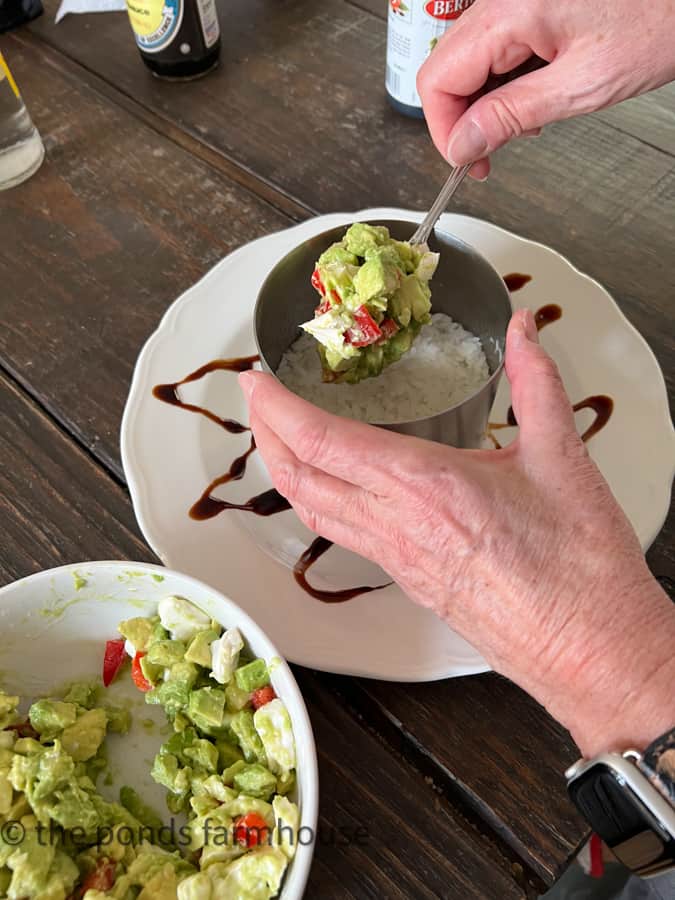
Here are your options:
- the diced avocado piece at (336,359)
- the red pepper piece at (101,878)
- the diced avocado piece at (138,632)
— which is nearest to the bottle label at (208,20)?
the diced avocado piece at (336,359)

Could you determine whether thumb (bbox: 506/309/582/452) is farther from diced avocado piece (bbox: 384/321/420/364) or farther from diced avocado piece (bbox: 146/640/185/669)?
diced avocado piece (bbox: 146/640/185/669)

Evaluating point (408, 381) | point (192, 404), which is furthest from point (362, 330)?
point (192, 404)

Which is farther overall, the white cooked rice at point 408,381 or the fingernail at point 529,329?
the white cooked rice at point 408,381

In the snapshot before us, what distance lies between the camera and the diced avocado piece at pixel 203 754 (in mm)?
746

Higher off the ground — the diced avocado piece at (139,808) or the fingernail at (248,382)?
the fingernail at (248,382)

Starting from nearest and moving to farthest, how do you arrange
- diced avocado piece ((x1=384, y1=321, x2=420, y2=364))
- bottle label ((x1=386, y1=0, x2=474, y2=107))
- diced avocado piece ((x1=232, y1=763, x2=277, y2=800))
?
diced avocado piece ((x1=232, y1=763, x2=277, y2=800)), diced avocado piece ((x1=384, y1=321, x2=420, y2=364)), bottle label ((x1=386, y1=0, x2=474, y2=107))

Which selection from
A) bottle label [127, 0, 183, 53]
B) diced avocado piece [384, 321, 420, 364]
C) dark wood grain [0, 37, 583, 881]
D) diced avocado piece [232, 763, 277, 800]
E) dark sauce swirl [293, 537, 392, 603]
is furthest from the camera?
bottle label [127, 0, 183, 53]

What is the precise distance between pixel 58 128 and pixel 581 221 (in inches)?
40.1

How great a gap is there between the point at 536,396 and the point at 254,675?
1.27 ft

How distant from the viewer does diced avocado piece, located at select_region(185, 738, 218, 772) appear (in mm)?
746

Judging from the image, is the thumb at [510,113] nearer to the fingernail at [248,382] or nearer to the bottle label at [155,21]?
the fingernail at [248,382]

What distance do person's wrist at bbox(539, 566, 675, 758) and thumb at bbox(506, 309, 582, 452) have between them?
0.51 feet

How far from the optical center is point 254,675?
29.6 inches

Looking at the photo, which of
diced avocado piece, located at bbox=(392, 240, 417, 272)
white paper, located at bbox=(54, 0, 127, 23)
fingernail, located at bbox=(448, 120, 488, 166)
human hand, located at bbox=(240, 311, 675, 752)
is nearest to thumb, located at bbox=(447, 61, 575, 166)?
fingernail, located at bbox=(448, 120, 488, 166)
